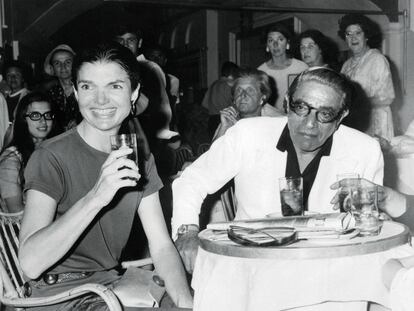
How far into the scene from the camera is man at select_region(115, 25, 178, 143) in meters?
5.39

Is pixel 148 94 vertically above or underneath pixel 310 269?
above

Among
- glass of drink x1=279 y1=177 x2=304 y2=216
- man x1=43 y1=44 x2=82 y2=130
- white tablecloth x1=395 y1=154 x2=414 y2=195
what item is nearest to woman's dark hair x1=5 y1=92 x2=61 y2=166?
man x1=43 y1=44 x2=82 y2=130

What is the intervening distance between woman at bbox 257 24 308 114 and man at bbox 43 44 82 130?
222cm

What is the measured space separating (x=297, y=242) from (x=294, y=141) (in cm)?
106

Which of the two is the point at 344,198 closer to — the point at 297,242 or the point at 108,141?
the point at 297,242

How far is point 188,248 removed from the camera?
99.7 inches

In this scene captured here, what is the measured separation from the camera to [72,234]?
1893 millimetres

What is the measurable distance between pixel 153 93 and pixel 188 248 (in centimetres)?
318

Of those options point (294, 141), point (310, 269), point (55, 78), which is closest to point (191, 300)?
point (310, 269)

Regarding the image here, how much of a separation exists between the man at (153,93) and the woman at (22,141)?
1068mm

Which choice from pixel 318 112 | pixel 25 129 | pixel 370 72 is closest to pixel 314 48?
pixel 370 72

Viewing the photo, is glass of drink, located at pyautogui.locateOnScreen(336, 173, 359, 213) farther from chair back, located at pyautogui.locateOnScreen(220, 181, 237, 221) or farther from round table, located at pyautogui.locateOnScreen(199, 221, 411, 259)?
chair back, located at pyautogui.locateOnScreen(220, 181, 237, 221)

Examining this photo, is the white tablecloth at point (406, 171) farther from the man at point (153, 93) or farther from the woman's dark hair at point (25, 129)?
the woman's dark hair at point (25, 129)

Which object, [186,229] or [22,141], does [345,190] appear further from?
[22,141]
